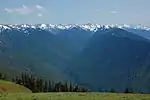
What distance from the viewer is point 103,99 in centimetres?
3922

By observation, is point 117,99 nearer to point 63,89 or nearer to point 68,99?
point 68,99

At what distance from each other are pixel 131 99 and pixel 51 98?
969cm

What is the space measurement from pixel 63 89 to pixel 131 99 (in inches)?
4454

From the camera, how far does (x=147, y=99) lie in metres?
39.7

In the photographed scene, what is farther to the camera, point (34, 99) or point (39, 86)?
point (39, 86)

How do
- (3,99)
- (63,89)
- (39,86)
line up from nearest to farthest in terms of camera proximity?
(3,99) → (63,89) → (39,86)

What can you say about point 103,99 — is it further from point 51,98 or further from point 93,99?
point 51,98

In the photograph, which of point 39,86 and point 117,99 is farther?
point 39,86

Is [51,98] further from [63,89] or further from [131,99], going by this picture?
[63,89]

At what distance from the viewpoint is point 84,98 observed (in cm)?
4000

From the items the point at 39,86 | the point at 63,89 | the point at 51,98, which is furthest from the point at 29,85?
the point at 51,98

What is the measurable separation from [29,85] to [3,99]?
11934 centimetres

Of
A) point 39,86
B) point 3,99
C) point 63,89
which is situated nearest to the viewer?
point 3,99

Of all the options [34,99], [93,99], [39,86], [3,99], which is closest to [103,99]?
[93,99]
